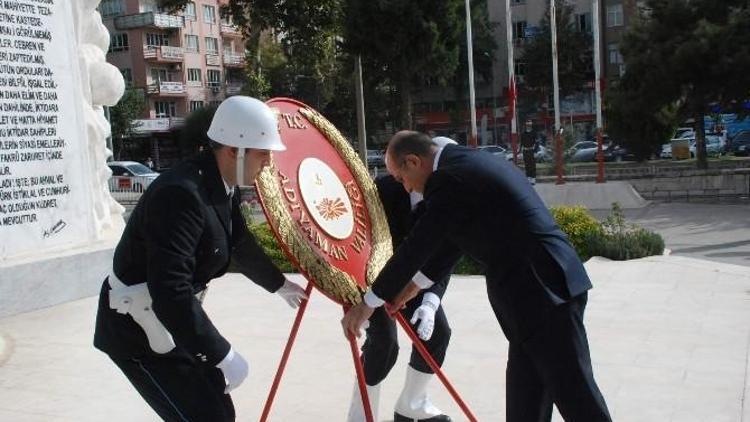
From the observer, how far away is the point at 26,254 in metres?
7.37

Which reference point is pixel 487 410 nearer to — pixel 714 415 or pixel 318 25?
pixel 714 415

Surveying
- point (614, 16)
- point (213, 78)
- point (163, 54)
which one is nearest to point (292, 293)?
point (614, 16)

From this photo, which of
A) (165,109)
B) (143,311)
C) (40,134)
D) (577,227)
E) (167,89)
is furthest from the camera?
(165,109)

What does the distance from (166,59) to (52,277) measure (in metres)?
52.8

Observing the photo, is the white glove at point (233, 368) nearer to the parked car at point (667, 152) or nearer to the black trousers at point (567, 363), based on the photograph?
the black trousers at point (567, 363)

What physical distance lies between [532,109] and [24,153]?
47.3 metres

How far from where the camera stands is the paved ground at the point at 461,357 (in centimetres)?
461

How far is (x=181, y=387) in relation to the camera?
9.16 feet

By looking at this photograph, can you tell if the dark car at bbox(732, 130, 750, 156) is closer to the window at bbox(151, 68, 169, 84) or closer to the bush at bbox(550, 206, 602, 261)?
the bush at bbox(550, 206, 602, 261)

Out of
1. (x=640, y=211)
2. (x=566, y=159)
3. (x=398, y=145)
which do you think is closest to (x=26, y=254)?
(x=398, y=145)

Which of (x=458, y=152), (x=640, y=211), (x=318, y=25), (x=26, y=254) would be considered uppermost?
(x=318, y=25)

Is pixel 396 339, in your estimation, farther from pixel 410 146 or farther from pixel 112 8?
pixel 112 8

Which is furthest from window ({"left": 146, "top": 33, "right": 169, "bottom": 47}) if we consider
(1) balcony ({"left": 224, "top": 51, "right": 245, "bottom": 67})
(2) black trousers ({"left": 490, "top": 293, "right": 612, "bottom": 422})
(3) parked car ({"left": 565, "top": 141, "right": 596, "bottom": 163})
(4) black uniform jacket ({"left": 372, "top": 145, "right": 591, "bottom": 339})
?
(2) black trousers ({"left": 490, "top": 293, "right": 612, "bottom": 422})

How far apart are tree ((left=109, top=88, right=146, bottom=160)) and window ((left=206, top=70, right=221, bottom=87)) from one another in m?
9.75
